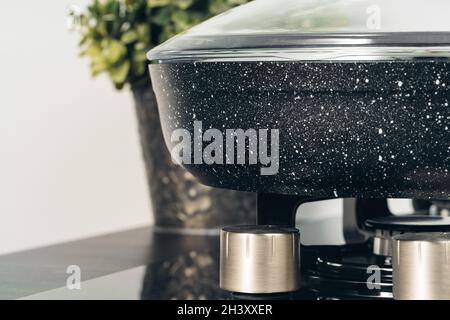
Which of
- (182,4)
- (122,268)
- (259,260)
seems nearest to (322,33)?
(259,260)

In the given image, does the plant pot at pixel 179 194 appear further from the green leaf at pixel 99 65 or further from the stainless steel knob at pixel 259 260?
the stainless steel knob at pixel 259 260

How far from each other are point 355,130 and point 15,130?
3.11ft

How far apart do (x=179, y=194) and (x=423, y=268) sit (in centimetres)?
61

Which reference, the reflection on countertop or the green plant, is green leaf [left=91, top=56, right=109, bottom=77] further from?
the reflection on countertop

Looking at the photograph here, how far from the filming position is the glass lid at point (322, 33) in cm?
54

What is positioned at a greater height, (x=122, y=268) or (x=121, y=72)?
(x=121, y=72)

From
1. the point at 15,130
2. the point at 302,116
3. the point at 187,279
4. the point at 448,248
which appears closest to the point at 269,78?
the point at 302,116

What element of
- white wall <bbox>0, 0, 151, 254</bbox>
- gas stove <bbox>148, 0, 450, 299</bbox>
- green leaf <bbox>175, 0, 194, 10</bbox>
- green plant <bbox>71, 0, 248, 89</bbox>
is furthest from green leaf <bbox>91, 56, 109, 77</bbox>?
gas stove <bbox>148, 0, 450, 299</bbox>

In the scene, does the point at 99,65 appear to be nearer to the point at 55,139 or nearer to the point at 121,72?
the point at 121,72

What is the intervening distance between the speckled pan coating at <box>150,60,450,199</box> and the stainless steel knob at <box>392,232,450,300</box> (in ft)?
0.12

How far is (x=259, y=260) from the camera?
1.94ft

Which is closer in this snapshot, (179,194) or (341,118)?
(341,118)

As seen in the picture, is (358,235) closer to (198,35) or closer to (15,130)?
(198,35)

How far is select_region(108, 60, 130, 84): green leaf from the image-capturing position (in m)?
1.09
